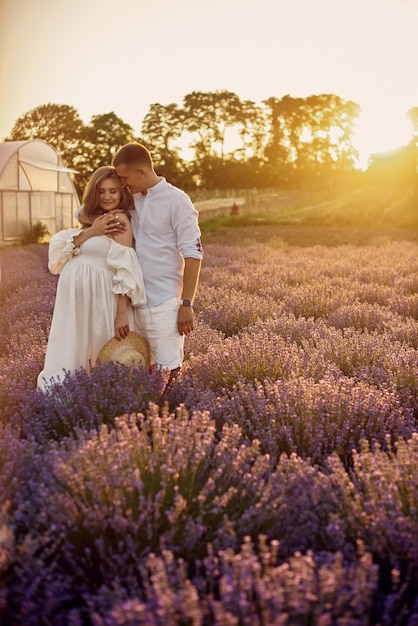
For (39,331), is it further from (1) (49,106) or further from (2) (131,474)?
(1) (49,106)

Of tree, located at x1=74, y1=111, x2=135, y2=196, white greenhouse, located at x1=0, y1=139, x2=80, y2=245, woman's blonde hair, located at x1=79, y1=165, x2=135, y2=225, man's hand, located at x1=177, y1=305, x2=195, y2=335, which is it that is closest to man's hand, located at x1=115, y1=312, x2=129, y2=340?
man's hand, located at x1=177, y1=305, x2=195, y2=335

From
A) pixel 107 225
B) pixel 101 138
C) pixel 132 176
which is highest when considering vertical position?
pixel 101 138

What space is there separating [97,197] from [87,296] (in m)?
0.55

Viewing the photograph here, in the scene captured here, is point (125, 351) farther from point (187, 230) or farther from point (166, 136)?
point (166, 136)

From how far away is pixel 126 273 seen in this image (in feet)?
11.6

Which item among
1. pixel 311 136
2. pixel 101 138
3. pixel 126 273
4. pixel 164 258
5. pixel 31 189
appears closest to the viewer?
pixel 126 273

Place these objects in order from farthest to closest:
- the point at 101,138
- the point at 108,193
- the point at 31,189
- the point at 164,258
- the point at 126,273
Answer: the point at 101,138
the point at 31,189
the point at 164,258
the point at 108,193
the point at 126,273

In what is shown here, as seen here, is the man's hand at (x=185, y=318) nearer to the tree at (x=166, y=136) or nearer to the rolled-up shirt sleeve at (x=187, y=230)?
the rolled-up shirt sleeve at (x=187, y=230)

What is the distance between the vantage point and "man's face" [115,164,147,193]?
11.8 feet

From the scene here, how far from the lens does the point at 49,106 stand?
46844mm

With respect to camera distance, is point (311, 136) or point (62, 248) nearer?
point (62, 248)

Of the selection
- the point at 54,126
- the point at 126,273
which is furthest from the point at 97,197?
the point at 54,126

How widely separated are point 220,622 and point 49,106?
4913 cm

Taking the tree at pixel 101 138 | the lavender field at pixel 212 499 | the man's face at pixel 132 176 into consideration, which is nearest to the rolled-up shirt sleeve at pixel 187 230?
the man's face at pixel 132 176
